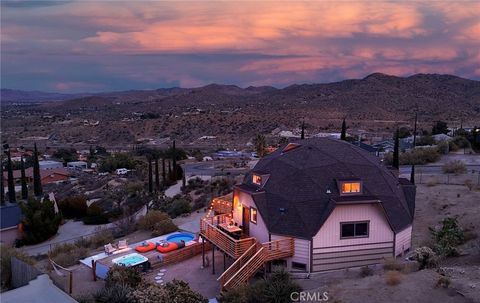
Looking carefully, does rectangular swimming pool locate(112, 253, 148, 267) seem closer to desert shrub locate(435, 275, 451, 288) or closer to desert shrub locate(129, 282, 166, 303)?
desert shrub locate(129, 282, 166, 303)

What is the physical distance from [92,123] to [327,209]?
Answer: 369 feet

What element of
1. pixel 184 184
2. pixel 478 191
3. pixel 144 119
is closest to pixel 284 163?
pixel 478 191

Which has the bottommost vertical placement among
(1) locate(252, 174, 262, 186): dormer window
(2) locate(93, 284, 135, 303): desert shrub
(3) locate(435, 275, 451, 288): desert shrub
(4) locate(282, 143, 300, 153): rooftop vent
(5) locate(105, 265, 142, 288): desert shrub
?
(5) locate(105, 265, 142, 288): desert shrub

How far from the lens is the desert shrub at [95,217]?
34.8 m

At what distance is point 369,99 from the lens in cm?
12344

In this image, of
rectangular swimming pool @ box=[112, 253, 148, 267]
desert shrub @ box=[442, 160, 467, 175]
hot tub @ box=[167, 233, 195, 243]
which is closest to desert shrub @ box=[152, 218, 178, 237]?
hot tub @ box=[167, 233, 195, 243]

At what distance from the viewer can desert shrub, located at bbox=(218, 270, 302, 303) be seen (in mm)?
14857

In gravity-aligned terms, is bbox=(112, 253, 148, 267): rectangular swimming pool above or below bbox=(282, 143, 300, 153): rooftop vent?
below

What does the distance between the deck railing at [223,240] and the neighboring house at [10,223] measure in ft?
47.0

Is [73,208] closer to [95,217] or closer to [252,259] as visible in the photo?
[95,217]

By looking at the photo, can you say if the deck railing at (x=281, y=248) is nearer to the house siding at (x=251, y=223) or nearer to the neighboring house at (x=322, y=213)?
the neighboring house at (x=322, y=213)

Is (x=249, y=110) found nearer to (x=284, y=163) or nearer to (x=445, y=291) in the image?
(x=284, y=163)

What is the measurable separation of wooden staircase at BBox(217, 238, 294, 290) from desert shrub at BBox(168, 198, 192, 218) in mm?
13615

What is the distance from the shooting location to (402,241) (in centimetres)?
2069
